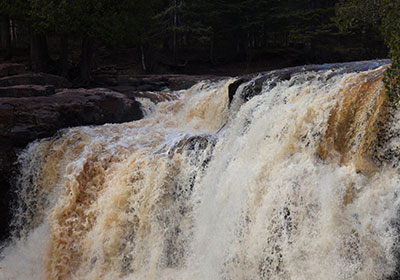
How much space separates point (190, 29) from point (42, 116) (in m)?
14.7

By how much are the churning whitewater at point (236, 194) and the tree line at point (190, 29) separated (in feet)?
14.5

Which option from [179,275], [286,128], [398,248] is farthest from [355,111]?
[179,275]

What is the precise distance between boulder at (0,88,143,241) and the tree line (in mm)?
5744

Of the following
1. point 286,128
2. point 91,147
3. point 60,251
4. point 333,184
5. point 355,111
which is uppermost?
point 355,111

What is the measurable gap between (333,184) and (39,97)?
316 inches

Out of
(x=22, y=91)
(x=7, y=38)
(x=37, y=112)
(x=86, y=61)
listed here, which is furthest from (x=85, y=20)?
(x=7, y=38)

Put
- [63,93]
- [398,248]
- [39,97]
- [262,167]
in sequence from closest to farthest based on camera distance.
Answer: [398,248], [262,167], [39,97], [63,93]

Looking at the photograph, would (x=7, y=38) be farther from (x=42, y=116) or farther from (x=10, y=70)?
(x=42, y=116)

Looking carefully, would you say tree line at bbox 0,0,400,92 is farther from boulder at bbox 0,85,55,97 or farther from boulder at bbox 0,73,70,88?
boulder at bbox 0,85,55,97

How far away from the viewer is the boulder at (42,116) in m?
7.96

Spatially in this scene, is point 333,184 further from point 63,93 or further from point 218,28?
point 218,28

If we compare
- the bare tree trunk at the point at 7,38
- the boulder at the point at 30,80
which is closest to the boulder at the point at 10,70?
the boulder at the point at 30,80

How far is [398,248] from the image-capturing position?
378 centimetres

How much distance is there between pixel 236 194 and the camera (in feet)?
18.0
